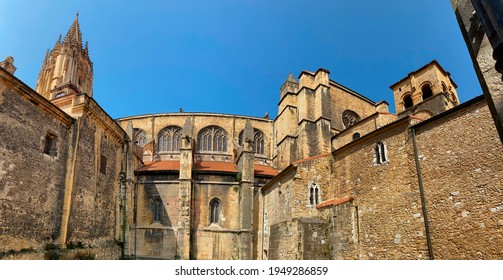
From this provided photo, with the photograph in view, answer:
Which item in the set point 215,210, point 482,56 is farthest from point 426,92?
point 482,56

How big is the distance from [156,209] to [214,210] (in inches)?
165

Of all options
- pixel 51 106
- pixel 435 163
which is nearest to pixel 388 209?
pixel 435 163

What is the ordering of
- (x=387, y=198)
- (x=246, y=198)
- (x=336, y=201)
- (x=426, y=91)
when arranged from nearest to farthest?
(x=387, y=198)
(x=336, y=201)
(x=246, y=198)
(x=426, y=91)

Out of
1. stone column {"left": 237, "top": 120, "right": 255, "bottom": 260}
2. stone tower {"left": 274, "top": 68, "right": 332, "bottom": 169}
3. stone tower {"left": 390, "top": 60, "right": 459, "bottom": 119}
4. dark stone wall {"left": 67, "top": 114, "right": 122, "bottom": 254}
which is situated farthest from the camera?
stone tower {"left": 274, "top": 68, "right": 332, "bottom": 169}

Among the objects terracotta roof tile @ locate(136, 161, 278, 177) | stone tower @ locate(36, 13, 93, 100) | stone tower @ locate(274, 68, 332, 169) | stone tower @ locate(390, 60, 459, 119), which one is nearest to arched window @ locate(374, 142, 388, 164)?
stone tower @ locate(390, 60, 459, 119)

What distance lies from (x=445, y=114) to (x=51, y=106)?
14.7m

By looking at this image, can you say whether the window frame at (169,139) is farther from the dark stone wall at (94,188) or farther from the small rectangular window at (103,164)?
the small rectangular window at (103,164)

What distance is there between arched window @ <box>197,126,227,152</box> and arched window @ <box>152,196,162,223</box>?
8436mm

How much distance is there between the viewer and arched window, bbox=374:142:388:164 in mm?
12109

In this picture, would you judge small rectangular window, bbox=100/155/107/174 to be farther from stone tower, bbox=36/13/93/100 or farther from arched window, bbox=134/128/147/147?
stone tower, bbox=36/13/93/100

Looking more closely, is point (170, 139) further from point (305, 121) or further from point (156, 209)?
point (305, 121)

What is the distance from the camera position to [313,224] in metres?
12.7

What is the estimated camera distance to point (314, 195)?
571 inches

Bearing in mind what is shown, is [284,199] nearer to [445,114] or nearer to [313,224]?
[313,224]
